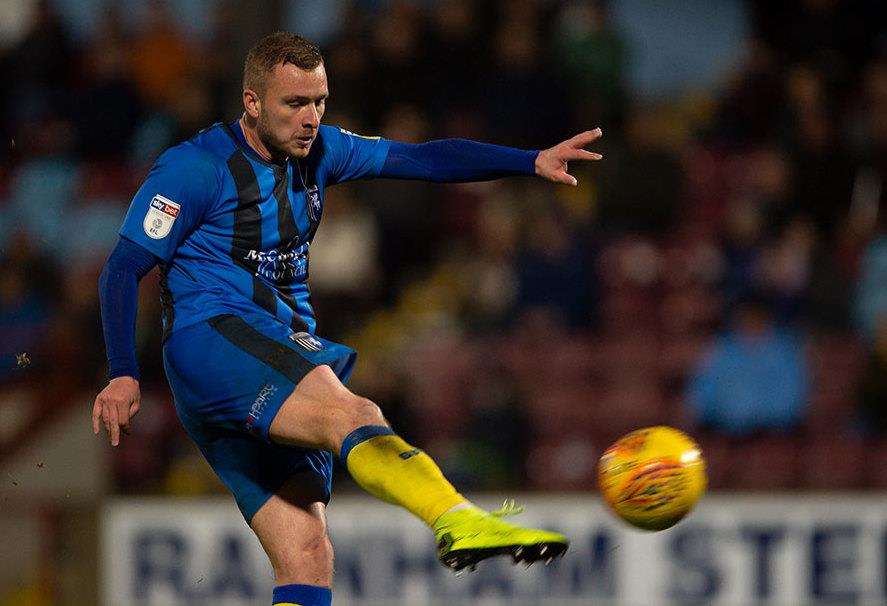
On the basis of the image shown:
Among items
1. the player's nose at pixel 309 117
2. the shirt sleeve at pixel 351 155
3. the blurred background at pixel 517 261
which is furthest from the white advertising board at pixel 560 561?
the player's nose at pixel 309 117

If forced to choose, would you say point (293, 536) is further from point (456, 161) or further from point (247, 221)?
point (456, 161)

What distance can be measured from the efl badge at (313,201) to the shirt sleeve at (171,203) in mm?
338

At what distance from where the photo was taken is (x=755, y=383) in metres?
8.98

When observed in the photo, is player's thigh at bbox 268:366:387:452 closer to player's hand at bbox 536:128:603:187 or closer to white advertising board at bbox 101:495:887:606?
player's hand at bbox 536:128:603:187

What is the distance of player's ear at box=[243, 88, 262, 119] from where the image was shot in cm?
440

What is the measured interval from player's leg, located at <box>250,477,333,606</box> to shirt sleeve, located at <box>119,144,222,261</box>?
864 mm

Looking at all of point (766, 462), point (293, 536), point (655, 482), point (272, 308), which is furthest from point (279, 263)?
point (766, 462)

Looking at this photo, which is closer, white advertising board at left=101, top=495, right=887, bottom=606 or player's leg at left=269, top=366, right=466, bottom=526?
player's leg at left=269, top=366, right=466, bottom=526

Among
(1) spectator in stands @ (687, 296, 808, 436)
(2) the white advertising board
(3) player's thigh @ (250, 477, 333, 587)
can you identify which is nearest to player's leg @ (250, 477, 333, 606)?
(3) player's thigh @ (250, 477, 333, 587)

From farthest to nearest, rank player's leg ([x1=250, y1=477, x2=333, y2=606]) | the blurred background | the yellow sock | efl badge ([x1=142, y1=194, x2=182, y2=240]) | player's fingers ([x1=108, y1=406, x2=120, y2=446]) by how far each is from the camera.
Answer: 1. the blurred background
2. player's leg ([x1=250, y1=477, x2=333, y2=606])
3. efl badge ([x1=142, y1=194, x2=182, y2=240])
4. player's fingers ([x1=108, y1=406, x2=120, y2=446])
5. the yellow sock

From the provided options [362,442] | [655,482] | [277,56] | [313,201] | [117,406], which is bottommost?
[655,482]

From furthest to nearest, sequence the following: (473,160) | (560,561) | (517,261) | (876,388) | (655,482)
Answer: (517,261)
(876,388)
(560,561)
(473,160)
(655,482)

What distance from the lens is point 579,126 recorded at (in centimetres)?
1025

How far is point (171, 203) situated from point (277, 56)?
1.75 ft
